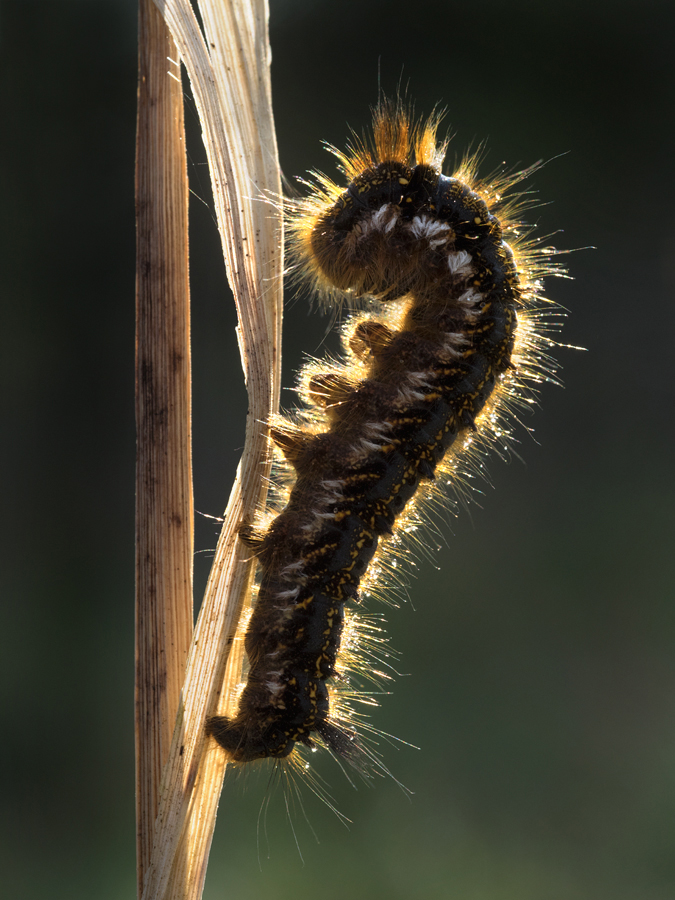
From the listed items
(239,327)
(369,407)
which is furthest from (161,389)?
(369,407)

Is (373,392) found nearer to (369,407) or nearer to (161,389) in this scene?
(369,407)

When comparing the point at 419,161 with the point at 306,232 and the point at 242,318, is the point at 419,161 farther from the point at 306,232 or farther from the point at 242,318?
the point at 242,318

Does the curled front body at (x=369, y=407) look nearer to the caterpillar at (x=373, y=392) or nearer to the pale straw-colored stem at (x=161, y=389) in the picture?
the caterpillar at (x=373, y=392)

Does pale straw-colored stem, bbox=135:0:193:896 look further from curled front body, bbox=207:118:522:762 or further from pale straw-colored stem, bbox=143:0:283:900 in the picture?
curled front body, bbox=207:118:522:762

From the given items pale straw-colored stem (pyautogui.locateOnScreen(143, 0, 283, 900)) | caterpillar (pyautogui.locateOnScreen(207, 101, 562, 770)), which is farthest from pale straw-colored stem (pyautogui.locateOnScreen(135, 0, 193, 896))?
caterpillar (pyautogui.locateOnScreen(207, 101, 562, 770))

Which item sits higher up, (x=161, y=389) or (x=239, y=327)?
(x=239, y=327)

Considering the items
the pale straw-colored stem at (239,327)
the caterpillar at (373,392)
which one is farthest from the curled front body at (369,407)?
the pale straw-colored stem at (239,327)

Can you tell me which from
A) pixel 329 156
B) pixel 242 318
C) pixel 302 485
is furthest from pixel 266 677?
pixel 329 156
